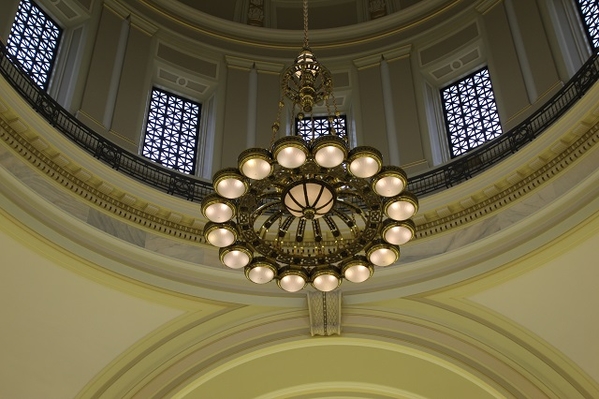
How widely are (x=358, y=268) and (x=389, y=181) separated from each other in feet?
2.67

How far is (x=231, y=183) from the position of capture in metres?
5.94

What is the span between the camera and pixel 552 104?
9.84 meters

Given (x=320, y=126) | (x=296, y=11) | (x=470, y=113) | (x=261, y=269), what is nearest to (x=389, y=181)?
(x=261, y=269)

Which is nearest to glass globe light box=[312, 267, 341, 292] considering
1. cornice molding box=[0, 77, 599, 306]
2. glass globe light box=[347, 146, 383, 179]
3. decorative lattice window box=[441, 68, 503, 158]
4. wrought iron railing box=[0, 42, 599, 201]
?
glass globe light box=[347, 146, 383, 179]

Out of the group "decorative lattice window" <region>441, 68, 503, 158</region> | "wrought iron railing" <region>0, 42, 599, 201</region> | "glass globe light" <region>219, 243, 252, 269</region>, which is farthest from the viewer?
"decorative lattice window" <region>441, 68, 503, 158</region>

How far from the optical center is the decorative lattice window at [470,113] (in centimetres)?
1123

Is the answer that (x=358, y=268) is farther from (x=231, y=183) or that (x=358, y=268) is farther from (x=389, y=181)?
(x=231, y=183)

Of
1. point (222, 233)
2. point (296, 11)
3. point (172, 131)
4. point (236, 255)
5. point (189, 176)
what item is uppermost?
point (296, 11)

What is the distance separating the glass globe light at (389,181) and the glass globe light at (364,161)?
A: 0.11 metres

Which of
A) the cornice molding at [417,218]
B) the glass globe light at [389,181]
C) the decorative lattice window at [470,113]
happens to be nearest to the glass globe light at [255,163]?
the glass globe light at [389,181]

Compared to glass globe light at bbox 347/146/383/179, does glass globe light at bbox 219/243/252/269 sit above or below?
below

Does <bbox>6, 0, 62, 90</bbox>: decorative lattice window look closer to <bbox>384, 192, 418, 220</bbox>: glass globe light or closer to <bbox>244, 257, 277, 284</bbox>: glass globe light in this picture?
<bbox>244, 257, 277, 284</bbox>: glass globe light

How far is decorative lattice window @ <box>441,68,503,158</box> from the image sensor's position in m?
11.2

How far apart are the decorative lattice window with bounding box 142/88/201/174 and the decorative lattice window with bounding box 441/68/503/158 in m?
3.82
